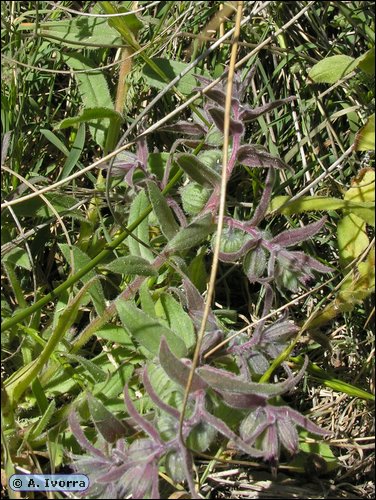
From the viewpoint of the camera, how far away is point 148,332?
5.24ft

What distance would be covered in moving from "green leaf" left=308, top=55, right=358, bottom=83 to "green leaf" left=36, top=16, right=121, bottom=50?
568 millimetres

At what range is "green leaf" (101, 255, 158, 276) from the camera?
5.62ft

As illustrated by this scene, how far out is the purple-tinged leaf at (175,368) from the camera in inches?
56.6

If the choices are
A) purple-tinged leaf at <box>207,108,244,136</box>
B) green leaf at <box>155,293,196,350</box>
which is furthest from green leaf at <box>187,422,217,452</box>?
purple-tinged leaf at <box>207,108,244,136</box>

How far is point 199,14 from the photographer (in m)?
2.17

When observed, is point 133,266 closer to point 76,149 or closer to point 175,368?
point 175,368

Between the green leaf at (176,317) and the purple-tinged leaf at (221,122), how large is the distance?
0.44m

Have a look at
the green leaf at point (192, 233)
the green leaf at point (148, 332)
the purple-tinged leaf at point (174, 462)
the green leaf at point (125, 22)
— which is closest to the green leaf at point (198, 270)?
the green leaf at point (192, 233)

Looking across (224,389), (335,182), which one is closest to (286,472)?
(224,389)

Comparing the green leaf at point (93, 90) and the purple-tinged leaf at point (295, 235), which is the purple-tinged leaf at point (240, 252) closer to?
the purple-tinged leaf at point (295, 235)

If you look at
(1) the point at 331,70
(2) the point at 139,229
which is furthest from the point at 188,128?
(1) the point at 331,70

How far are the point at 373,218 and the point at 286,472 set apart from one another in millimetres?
693

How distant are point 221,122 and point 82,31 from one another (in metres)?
0.62

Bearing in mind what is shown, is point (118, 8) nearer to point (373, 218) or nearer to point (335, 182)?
point (335, 182)
